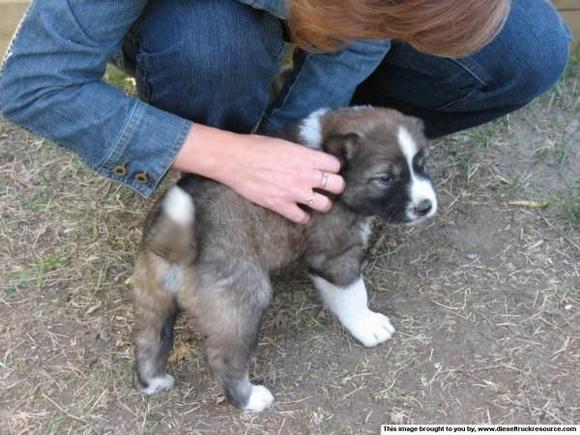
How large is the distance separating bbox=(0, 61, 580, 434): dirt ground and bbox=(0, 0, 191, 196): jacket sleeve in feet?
2.15

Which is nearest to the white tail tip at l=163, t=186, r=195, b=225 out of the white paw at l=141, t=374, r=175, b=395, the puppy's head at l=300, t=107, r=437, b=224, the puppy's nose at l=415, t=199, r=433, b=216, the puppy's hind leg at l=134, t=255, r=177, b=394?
the puppy's hind leg at l=134, t=255, r=177, b=394

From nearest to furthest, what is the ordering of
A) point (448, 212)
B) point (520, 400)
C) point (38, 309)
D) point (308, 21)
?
point (308, 21) → point (520, 400) → point (38, 309) → point (448, 212)

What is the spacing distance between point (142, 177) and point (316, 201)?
502 mm

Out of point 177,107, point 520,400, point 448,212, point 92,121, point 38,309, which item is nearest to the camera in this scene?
point 92,121

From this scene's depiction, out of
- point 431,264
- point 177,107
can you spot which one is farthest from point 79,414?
point 431,264

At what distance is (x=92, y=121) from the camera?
81.0 inches

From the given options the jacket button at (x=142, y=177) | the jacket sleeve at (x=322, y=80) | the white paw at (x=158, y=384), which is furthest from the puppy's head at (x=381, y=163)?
the white paw at (x=158, y=384)

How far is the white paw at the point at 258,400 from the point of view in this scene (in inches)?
89.2

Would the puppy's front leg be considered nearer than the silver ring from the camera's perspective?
No

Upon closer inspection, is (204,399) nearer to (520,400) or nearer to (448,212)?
(520,400)

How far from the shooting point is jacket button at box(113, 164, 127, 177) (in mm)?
2146

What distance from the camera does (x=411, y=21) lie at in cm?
177

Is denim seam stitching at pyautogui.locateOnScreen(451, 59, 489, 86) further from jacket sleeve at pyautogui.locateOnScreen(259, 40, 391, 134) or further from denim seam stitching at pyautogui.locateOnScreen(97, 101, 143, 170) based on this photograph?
denim seam stitching at pyautogui.locateOnScreen(97, 101, 143, 170)

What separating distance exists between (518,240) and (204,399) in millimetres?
1265
